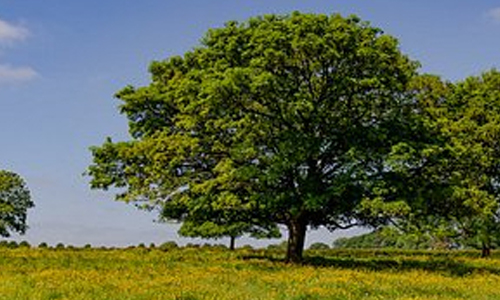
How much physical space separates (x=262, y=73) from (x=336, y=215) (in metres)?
10.3

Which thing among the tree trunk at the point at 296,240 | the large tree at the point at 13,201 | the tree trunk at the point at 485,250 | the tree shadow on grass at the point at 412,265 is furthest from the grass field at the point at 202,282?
the large tree at the point at 13,201

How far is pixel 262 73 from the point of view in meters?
34.4

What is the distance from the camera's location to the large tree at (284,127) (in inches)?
1395

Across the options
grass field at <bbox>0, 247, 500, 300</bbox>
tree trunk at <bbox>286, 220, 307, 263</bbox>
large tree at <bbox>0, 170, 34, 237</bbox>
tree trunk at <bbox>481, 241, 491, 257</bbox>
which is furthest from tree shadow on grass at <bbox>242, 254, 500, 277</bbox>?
large tree at <bbox>0, 170, 34, 237</bbox>

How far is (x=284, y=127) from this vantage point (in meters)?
37.6

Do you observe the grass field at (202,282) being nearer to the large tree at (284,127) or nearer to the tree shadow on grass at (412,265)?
the tree shadow on grass at (412,265)

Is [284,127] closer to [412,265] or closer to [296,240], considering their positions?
[296,240]

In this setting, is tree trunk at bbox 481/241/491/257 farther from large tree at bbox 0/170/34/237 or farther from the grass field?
large tree at bbox 0/170/34/237

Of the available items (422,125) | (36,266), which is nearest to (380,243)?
(422,125)

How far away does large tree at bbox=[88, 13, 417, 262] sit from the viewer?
35.4 meters

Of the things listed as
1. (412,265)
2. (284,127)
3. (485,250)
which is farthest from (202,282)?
(485,250)

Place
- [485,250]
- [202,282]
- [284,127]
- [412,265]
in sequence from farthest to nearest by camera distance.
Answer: [485,250] → [412,265] → [284,127] → [202,282]

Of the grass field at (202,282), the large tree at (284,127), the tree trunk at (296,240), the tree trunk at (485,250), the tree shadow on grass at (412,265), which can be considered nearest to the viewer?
the grass field at (202,282)

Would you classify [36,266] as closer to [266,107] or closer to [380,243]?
[266,107]
